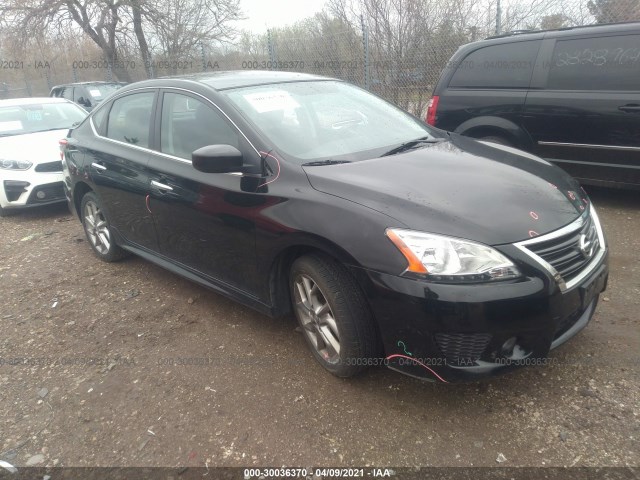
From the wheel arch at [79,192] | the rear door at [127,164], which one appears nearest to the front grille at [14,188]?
the wheel arch at [79,192]

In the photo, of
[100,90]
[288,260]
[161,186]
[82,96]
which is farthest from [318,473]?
[100,90]

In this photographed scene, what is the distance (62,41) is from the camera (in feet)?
60.3

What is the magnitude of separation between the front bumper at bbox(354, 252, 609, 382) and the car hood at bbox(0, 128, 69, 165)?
225 inches

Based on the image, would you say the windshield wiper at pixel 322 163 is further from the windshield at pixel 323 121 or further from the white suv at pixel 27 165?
the white suv at pixel 27 165

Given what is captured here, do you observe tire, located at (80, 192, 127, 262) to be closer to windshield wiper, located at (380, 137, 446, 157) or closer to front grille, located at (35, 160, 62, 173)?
front grille, located at (35, 160, 62, 173)

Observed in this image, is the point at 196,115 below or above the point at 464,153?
above

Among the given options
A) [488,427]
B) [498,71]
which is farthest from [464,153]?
[498,71]

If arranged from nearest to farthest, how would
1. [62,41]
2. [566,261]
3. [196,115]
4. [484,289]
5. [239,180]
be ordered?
[484,289], [566,261], [239,180], [196,115], [62,41]

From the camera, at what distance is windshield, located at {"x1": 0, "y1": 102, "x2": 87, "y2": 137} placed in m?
6.94

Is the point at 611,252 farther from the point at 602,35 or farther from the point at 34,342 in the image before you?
the point at 34,342

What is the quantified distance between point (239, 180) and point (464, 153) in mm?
1390

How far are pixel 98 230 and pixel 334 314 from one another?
3131 mm

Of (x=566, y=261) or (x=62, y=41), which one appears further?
(x=62, y=41)

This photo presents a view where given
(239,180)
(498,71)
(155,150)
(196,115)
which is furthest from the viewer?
(498,71)
